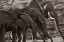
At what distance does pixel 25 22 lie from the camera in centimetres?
514

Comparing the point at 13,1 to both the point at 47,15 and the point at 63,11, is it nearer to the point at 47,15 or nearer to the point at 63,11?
the point at 47,15

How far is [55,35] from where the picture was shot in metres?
10.4

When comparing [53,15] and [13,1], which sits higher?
[13,1]

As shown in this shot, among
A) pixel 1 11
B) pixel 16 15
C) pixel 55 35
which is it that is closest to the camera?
pixel 1 11

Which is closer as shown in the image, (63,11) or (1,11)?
(1,11)

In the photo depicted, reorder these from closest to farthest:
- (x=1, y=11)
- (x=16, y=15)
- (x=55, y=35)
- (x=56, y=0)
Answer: (x=1, y=11) → (x=16, y=15) → (x=55, y=35) → (x=56, y=0)

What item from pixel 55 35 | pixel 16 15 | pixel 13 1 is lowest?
pixel 55 35

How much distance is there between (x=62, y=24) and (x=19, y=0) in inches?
163

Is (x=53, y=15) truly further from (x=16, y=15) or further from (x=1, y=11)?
(x=1, y=11)

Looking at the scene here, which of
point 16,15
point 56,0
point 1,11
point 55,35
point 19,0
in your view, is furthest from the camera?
point 56,0

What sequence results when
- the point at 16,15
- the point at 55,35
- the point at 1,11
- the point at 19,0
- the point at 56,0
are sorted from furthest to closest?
the point at 56,0
the point at 55,35
the point at 19,0
the point at 16,15
the point at 1,11

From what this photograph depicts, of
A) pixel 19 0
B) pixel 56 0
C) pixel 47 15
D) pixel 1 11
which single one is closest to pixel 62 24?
pixel 56 0

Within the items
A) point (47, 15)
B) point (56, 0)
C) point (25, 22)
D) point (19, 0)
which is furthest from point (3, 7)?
point (56, 0)

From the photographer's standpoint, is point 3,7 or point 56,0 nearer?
point 3,7
